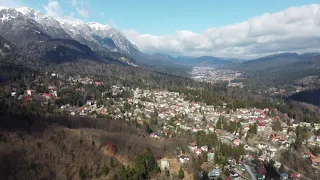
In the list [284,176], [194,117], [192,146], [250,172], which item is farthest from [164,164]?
[194,117]

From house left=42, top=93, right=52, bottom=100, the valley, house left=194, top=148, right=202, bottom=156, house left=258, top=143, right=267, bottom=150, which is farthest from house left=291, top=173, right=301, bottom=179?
house left=42, top=93, right=52, bottom=100

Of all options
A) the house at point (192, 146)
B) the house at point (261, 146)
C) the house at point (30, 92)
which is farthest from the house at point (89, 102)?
the house at point (261, 146)

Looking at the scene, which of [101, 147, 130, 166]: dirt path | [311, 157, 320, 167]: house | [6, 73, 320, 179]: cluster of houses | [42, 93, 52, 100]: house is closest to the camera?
[101, 147, 130, 166]: dirt path

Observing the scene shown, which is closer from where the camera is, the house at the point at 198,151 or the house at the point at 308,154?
the house at the point at 198,151

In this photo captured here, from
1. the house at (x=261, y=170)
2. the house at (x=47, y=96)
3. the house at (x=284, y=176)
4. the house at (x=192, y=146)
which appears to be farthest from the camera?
the house at (x=47, y=96)

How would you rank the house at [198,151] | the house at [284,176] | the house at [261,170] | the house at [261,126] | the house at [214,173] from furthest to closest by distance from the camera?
the house at [261,126], the house at [198,151], the house at [261,170], the house at [284,176], the house at [214,173]

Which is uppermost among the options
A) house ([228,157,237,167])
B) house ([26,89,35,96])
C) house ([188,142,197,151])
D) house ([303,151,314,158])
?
house ([26,89,35,96])

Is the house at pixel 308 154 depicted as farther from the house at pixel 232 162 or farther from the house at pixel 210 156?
the house at pixel 210 156

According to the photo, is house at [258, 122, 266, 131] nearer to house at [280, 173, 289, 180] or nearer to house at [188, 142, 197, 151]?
house at [188, 142, 197, 151]

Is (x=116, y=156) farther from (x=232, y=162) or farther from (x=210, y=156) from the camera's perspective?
(x=232, y=162)

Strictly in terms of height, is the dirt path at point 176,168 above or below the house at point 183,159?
below

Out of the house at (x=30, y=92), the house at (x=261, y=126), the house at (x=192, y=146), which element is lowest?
the house at (x=261, y=126)
